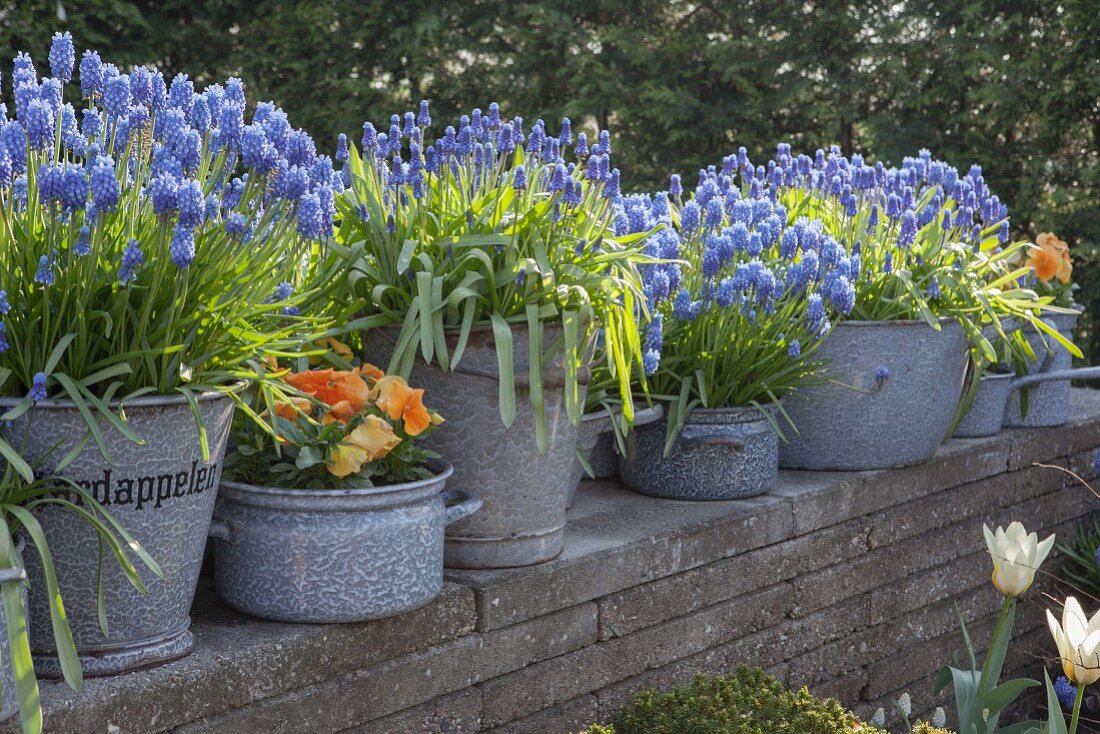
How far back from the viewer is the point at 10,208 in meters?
1.49

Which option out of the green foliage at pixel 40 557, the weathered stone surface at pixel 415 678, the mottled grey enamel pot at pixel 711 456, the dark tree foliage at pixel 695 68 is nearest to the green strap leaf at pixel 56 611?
the green foliage at pixel 40 557

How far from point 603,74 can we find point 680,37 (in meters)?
0.55

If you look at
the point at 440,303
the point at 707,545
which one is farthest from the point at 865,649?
Result: the point at 440,303

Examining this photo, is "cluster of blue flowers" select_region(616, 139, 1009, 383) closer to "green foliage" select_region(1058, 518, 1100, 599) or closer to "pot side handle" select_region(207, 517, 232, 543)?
"pot side handle" select_region(207, 517, 232, 543)

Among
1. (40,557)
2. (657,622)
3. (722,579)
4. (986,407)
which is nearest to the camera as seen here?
(40,557)

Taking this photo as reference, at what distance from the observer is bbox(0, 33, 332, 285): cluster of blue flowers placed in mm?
1391

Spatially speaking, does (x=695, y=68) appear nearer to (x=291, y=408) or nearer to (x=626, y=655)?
(x=626, y=655)

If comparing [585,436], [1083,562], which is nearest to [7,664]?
[585,436]

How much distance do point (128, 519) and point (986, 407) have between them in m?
2.53

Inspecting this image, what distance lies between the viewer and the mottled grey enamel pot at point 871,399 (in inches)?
112

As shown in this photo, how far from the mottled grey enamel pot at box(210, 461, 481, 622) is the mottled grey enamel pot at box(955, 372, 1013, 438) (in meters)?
2.05

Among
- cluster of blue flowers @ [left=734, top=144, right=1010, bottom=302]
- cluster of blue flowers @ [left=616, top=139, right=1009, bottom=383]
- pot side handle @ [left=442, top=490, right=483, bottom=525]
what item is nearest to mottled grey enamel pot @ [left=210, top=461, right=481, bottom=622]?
pot side handle @ [left=442, top=490, right=483, bottom=525]

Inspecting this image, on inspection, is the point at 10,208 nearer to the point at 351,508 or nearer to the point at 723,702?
the point at 351,508

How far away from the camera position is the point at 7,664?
1353 mm
